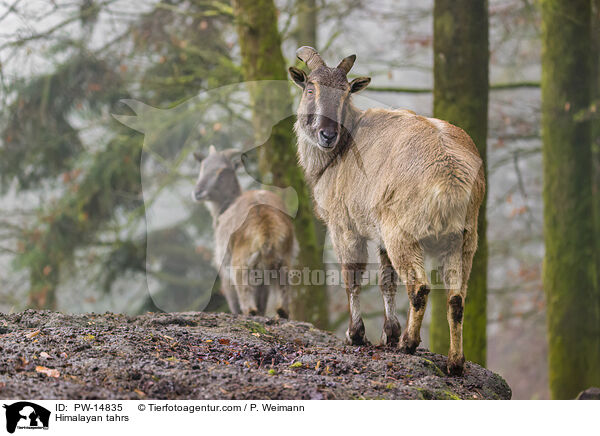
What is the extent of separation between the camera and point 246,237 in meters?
7.06

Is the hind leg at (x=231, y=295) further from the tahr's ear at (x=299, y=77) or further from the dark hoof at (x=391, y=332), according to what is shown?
the tahr's ear at (x=299, y=77)

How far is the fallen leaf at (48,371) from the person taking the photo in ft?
11.5

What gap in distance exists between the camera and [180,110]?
8.50 m

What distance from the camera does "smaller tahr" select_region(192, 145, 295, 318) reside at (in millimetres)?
6961

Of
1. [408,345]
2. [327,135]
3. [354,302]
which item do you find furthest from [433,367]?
[327,135]

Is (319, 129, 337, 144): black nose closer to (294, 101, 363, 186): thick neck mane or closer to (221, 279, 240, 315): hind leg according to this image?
(294, 101, 363, 186): thick neck mane

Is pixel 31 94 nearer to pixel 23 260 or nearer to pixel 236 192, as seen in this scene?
pixel 23 260

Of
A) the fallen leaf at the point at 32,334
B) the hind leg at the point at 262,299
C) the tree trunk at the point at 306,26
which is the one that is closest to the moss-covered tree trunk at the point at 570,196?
the tree trunk at the point at 306,26

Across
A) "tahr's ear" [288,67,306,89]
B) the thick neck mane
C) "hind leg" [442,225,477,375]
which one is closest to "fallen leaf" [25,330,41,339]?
the thick neck mane

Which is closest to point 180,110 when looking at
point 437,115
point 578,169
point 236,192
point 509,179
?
point 236,192

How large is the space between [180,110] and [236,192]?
5.34ft

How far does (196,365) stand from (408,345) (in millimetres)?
1642

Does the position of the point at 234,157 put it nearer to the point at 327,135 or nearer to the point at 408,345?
the point at 327,135
